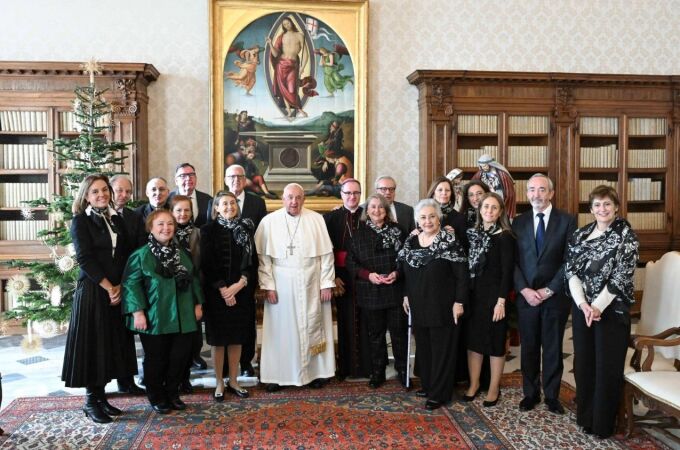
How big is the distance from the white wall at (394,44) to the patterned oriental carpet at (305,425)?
3.60 m

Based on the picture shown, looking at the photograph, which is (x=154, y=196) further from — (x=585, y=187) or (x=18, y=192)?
(x=585, y=187)

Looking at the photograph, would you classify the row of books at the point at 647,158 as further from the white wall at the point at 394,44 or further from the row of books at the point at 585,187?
the white wall at the point at 394,44

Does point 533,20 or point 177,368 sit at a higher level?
point 533,20

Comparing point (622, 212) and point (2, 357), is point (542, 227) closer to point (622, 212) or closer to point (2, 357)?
point (622, 212)

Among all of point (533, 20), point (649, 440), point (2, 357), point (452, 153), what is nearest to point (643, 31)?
point (533, 20)

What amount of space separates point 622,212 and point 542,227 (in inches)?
168

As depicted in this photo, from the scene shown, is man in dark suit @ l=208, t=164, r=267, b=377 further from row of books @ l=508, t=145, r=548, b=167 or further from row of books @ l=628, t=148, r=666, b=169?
row of books @ l=628, t=148, r=666, b=169

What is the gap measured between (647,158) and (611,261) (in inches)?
195

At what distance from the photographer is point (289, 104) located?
738cm

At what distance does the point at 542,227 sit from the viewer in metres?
4.06

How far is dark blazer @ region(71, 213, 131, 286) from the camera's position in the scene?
3838mm

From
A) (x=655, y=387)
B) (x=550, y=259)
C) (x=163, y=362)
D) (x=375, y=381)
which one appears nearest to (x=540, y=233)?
(x=550, y=259)

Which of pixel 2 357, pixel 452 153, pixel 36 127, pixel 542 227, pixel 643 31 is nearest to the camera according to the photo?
pixel 542 227

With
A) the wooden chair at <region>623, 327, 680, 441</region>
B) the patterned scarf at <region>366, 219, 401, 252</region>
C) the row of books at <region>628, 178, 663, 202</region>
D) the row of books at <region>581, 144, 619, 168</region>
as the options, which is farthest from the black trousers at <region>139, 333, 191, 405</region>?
the row of books at <region>628, 178, 663, 202</region>
